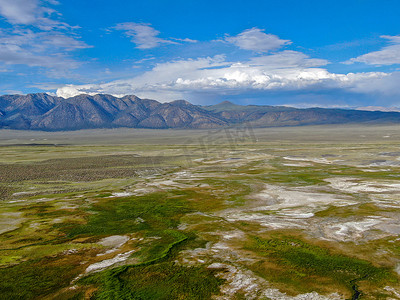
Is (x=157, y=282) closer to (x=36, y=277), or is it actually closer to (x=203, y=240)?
(x=36, y=277)

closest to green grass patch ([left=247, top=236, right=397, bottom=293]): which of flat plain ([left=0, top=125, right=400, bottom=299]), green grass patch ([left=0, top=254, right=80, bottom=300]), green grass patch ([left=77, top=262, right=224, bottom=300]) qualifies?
flat plain ([left=0, top=125, right=400, bottom=299])

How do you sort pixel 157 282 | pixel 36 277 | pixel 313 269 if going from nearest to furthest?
pixel 157 282
pixel 36 277
pixel 313 269

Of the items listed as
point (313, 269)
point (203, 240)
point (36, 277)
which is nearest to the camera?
point (36, 277)

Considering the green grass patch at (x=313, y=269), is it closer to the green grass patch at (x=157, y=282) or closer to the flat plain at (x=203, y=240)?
the flat plain at (x=203, y=240)

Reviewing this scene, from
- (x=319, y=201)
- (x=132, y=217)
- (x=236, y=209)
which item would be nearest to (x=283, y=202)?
(x=319, y=201)

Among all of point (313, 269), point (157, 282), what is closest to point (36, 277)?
point (157, 282)

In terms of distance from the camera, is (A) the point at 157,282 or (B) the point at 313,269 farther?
(B) the point at 313,269

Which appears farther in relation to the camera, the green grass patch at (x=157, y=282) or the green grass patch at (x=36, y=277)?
the green grass patch at (x=36, y=277)

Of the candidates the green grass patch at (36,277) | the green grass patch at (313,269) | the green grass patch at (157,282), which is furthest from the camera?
the green grass patch at (313,269)

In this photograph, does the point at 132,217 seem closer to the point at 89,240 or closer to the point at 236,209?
the point at 89,240

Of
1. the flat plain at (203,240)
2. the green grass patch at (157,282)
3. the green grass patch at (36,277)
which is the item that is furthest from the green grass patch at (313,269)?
the green grass patch at (36,277)

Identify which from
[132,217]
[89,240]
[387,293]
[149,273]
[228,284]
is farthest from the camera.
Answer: [132,217]
